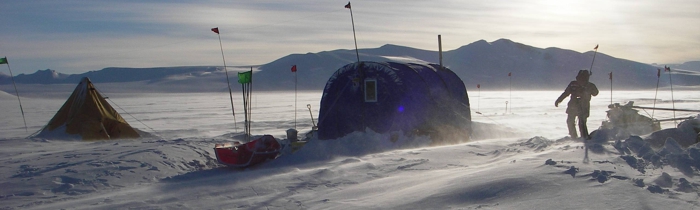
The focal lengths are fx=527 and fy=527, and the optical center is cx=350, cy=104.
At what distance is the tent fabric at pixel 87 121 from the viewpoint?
1445cm

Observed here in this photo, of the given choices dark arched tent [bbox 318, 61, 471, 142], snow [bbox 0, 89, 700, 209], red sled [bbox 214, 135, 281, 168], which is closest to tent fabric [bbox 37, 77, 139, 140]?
snow [bbox 0, 89, 700, 209]

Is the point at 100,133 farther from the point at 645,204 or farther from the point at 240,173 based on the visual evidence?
the point at 645,204

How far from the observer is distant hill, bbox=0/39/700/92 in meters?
104

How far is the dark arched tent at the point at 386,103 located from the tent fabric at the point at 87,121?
246 inches

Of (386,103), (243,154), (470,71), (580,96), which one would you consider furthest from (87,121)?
(470,71)

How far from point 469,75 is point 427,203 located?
366ft

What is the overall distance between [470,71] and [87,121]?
109 meters

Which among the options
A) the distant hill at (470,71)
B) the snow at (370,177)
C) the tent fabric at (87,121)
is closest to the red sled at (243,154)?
the snow at (370,177)

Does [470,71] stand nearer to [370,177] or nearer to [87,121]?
[87,121]

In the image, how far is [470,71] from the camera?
386 feet

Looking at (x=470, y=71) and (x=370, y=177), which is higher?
(x=470, y=71)

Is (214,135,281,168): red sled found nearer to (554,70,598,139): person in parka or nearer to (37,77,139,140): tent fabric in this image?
(554,70,598,139): person in parka

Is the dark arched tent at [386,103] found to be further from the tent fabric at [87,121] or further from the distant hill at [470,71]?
the distant hill at [470,71]

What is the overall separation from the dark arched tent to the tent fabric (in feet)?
20.5
